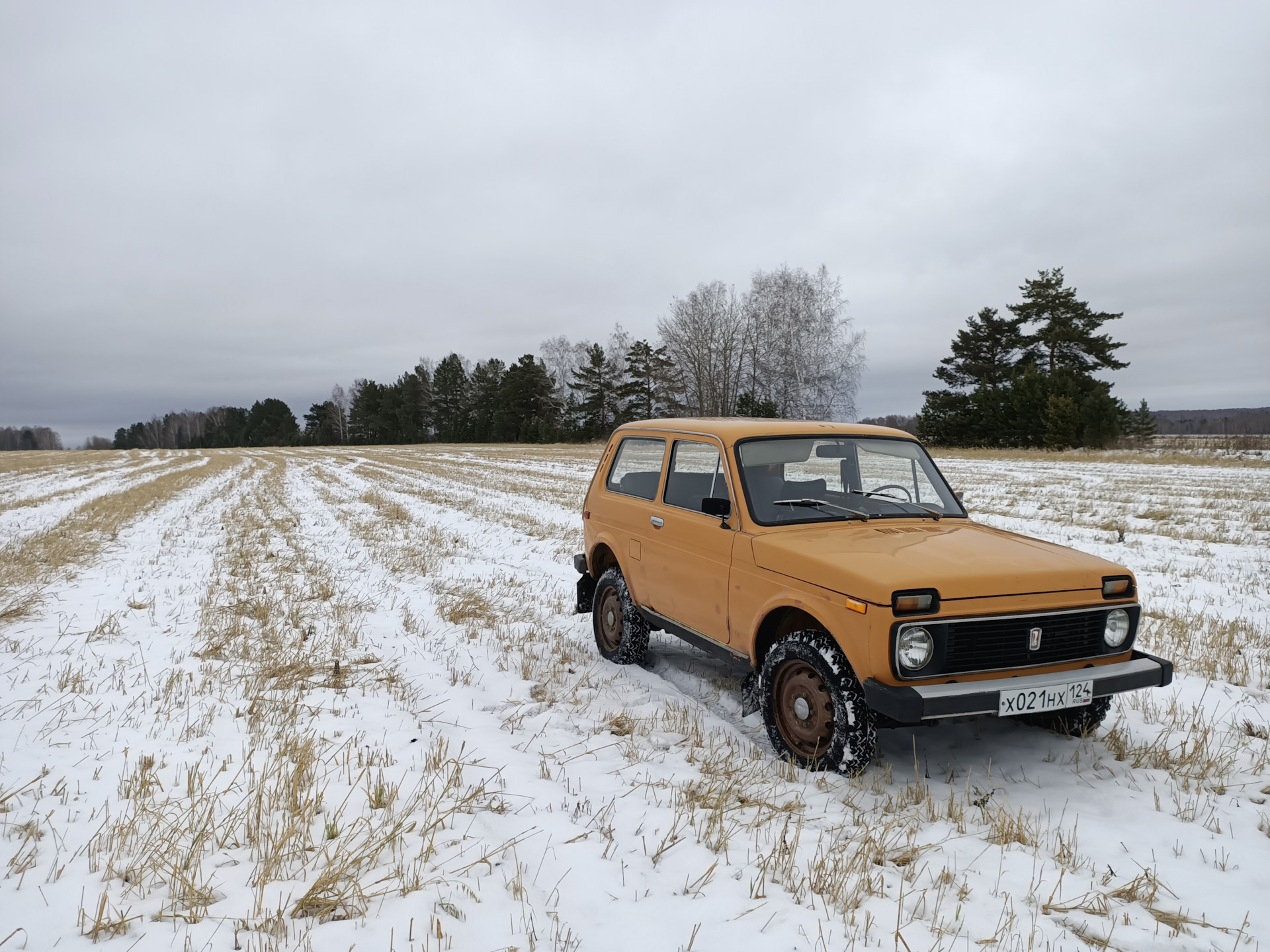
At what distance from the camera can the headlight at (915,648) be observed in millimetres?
3580

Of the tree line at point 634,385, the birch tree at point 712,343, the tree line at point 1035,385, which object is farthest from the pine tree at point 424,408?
the tree line at point 1035,385

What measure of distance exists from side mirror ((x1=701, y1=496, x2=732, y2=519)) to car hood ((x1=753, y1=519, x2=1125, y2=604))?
31 cm

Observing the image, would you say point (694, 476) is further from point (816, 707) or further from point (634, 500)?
point (816, 707)

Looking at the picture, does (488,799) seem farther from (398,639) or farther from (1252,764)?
(1252,764)

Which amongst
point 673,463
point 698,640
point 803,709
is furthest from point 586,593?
point 803,709

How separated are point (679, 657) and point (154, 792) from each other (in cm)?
370

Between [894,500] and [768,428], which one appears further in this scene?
[768,428]

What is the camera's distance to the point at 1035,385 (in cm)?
3844

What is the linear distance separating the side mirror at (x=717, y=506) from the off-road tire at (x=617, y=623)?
147cm

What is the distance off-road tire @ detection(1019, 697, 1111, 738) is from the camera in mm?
4371

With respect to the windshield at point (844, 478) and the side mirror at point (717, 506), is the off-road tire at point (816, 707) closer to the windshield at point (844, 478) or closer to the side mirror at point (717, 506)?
the side mirror at point (717, 506)

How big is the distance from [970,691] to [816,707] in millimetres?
785

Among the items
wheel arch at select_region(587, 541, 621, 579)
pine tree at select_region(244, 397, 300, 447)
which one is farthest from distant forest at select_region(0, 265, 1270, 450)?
pine tree at select_region(244, 397, 300, 447)

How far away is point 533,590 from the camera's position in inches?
344
